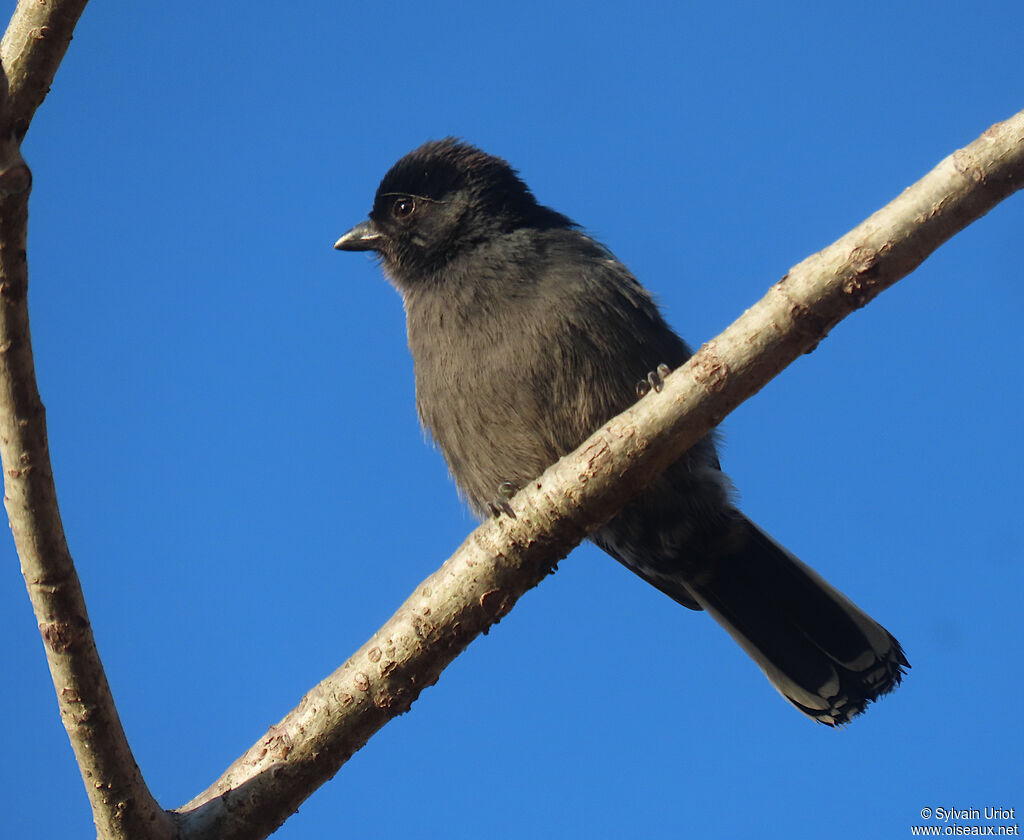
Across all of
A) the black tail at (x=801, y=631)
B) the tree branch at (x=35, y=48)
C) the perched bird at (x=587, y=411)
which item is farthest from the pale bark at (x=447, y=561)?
the black tail at (x=801, y=631)

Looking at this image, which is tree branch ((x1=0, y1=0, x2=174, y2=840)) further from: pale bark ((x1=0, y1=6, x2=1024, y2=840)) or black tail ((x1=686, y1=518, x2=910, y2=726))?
black tail ((x1=686, y1=518, x2=910, y2=726))

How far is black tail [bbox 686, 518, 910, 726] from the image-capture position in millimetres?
5645

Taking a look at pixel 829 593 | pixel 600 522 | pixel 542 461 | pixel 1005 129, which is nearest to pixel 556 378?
pixel 542 461

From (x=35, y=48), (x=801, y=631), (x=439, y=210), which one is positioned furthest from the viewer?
(x=439, y=210)

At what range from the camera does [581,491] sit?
3.86 m

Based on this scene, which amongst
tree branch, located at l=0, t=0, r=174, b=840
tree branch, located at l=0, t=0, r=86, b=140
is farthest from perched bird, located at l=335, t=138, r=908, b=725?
tree branch, located at l=0, t=0, r=86, b=140

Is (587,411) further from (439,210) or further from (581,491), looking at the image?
(439,210)

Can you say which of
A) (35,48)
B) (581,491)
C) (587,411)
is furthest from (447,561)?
(35,48)

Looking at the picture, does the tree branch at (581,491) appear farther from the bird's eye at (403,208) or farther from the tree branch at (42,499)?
the bird's eye at (403,208)

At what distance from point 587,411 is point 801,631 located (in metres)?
1.84

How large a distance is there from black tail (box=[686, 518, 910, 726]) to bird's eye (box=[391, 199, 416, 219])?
111 inches

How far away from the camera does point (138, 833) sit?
12.2 ft

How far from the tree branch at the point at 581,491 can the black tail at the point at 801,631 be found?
210 cm

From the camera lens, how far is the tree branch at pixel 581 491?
3537 millimetres
